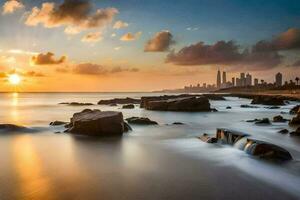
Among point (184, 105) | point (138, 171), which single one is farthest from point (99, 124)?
point (184, 105)

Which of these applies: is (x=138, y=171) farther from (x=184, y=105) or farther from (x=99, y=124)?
(x=184, y=105)

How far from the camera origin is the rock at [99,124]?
21.7m

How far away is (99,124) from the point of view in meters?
21.7

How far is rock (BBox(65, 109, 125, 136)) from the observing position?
21703 millimetres

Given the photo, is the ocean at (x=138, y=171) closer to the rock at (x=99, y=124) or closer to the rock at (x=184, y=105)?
the rock at (x=99, y=124)

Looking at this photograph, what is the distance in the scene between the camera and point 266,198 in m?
9.25

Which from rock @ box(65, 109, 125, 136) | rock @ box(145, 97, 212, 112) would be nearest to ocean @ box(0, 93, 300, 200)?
rock @ box(65, 109, 125, 136)

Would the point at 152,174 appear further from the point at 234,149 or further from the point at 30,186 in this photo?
the point at 234,149

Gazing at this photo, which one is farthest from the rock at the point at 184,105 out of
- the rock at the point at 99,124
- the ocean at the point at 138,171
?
the ocean at the point at 138,171

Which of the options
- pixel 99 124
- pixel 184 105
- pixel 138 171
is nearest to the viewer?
pixel 138 171

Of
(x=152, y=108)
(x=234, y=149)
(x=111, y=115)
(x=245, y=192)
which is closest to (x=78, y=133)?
(x=111, y=115)

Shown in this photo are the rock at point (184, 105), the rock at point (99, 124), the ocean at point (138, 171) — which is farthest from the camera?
the rock at point (184, 105)

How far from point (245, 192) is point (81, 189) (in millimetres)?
5126

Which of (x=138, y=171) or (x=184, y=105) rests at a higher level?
(x=184, y=105)
